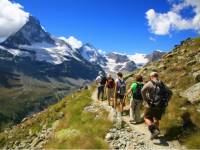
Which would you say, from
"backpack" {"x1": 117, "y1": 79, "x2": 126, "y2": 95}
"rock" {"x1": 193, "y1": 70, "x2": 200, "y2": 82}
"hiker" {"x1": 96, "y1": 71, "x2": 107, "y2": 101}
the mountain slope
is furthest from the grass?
"rock" {"x1": 193, "y1": 70, "x2": 200, "y2": 82}

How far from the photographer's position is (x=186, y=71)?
36375 mm

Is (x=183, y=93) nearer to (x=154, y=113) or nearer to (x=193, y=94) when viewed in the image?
(x=193, y=94)

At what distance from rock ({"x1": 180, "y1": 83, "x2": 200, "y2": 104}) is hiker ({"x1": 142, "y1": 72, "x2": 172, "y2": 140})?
25.2ft

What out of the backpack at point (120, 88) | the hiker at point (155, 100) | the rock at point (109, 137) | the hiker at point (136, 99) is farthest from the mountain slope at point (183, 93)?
the backpack at point (120, 88)

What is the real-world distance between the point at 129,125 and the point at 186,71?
47.1 ft

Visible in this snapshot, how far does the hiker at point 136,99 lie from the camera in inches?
946

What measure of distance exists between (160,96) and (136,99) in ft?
15.8

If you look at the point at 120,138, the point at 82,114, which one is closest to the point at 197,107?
the point at 120,138

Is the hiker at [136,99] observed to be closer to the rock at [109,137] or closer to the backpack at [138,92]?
the backpack at [138,92]

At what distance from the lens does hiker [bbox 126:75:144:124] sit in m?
24.0

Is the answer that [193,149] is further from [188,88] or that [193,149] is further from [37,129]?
[37,129]

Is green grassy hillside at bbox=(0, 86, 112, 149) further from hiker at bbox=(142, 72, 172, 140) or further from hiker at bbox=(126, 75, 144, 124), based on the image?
hiker at bbox=(142, 72, 172, 140)

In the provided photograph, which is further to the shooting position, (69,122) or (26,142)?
(26,142)

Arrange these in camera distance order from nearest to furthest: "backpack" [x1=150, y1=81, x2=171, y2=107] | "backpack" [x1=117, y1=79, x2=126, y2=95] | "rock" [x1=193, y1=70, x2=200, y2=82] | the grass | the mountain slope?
"backpack" [x1=150, y1=81, x2=171, y2=107]
the grass
the mountain slope
"backpack" [x1=117, y1=79, x2=126, y2=95]
"rock" [x1=193, y1=70, x2=200, y2=82]
